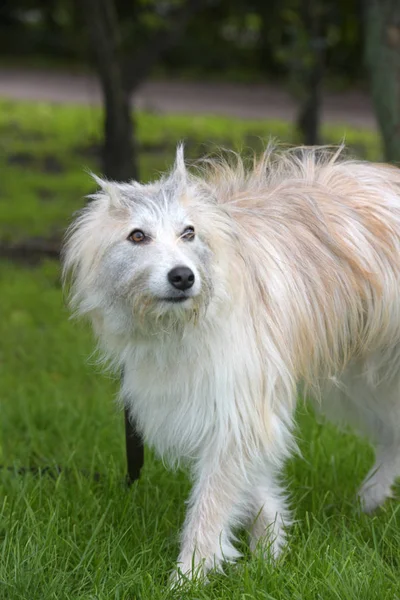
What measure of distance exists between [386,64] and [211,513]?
3.86 metres

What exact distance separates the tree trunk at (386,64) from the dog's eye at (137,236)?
333 centimetres

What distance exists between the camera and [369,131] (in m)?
16.7

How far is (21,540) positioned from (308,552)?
1.14m

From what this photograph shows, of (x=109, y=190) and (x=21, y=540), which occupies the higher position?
(x=109, y=190)

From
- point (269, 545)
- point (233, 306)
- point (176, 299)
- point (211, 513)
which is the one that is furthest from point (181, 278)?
point (269, 545)

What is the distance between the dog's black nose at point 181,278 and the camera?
10.8 ft

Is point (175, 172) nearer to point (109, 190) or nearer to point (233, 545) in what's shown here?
point (109, 190)

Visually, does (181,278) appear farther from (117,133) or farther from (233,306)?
(117,133)

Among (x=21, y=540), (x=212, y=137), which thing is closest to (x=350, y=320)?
(x=21, y=540)

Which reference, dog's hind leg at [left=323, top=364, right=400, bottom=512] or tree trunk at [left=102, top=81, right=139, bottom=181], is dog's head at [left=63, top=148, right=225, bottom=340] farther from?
tree trunk at [left=102, top=81, right=139, bottom=181]

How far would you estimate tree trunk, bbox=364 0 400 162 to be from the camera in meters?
6.38

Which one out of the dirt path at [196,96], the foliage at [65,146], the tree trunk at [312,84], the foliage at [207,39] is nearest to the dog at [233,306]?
the foliage at [65,146]

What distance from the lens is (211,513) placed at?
12.2 feet

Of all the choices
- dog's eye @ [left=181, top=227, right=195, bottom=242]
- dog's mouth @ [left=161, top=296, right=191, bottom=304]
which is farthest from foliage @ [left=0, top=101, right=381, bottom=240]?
dog's mouth @ [left=161, top=296, right=191, bottom=304]
